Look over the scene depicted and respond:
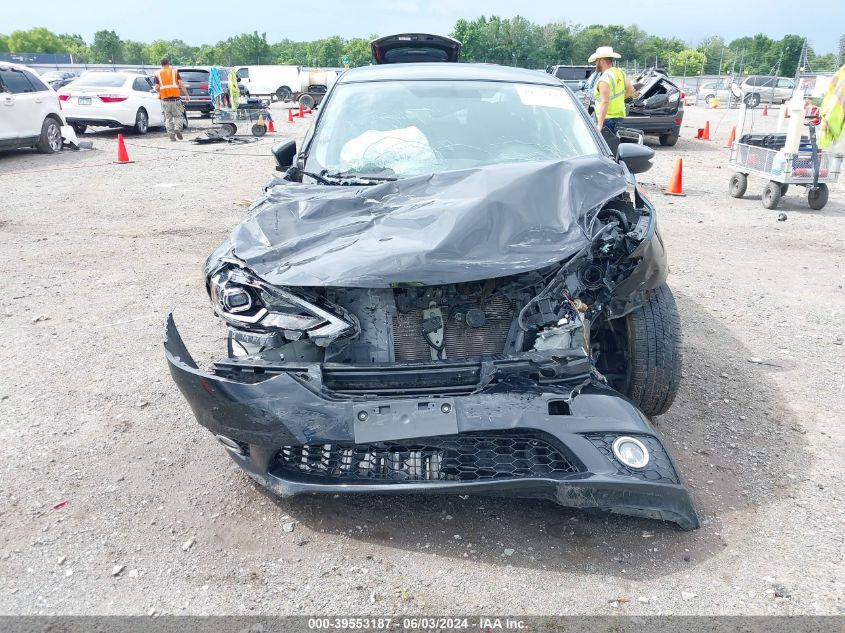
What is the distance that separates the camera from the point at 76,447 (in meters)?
3.19

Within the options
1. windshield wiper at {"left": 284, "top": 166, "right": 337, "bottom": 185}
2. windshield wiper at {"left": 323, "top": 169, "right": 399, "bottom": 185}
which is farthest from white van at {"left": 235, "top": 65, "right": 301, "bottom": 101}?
windshield wiper at {"left": 323, "top": 169, "right": 399, "bottom": 185}

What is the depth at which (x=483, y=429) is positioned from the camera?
7.55 ft

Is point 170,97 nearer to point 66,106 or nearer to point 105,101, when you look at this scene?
point 105,101

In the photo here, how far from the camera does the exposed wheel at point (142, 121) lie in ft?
51.8

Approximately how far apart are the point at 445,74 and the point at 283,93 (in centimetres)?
3372

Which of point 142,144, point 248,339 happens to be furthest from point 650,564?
point 142,144

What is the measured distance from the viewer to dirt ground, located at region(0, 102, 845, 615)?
2.29m

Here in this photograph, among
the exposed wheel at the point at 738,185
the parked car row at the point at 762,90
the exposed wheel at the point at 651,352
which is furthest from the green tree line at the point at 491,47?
the exposed wheel at the point at 651,352

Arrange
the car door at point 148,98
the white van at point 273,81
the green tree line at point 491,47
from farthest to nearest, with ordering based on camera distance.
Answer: the green tree line at point 491,47 < the white van at point 273,81 < the car door at point 148,98

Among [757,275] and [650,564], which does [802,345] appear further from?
[650,564]

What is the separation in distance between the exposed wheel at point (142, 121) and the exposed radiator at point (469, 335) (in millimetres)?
15511

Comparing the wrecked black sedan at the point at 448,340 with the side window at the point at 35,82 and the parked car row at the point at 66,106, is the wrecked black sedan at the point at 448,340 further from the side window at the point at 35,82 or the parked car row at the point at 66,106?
the side window at the point at 35,82

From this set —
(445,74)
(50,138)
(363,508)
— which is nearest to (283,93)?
(50,138)

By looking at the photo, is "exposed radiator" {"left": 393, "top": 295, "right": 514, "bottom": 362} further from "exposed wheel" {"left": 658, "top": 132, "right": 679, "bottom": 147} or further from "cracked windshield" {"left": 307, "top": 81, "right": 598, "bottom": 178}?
"exposed wheel" {"left": 658, "top": 132, "right": 679, "bottom": 147}
